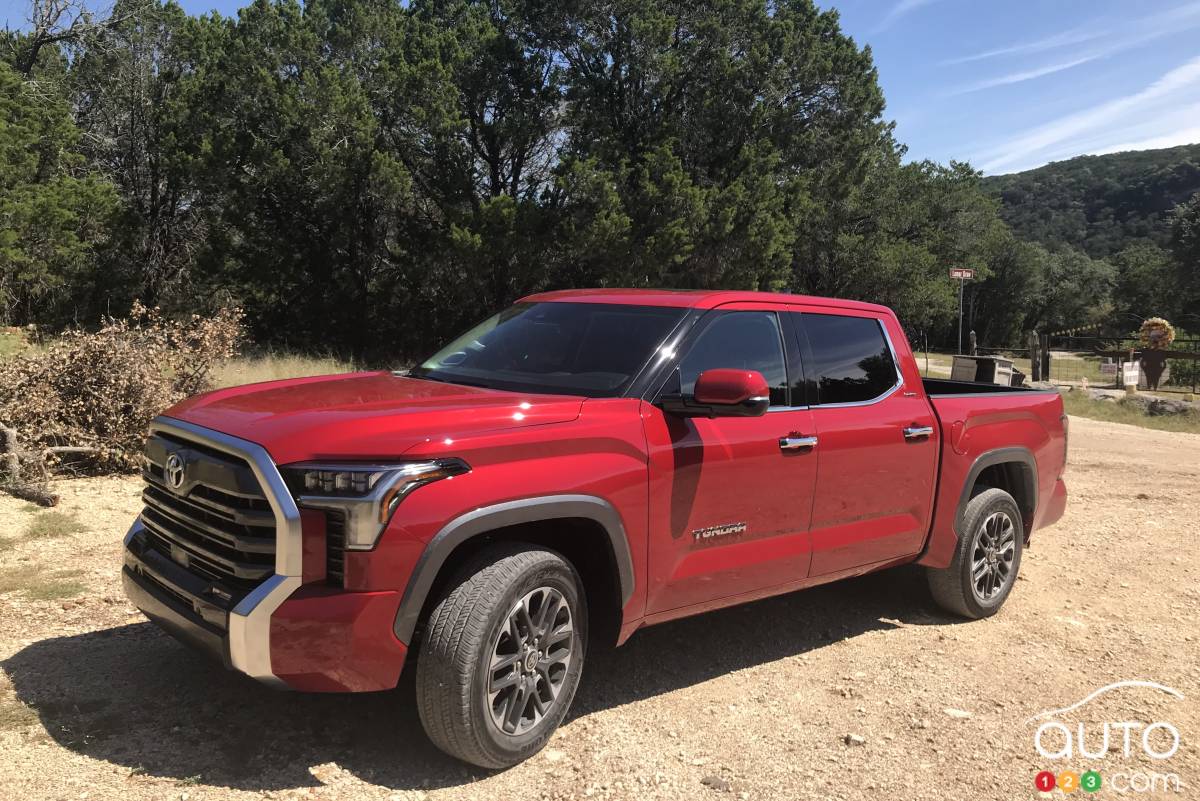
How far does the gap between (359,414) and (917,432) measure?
2998 millimetres

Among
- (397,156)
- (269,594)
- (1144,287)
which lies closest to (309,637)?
(269,594)

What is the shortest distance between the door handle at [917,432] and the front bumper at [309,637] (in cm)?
290

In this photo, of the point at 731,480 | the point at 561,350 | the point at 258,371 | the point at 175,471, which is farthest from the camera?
the point at 258,371

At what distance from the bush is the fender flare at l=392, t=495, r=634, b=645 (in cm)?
530

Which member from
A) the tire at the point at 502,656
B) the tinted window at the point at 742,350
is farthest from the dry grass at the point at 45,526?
the tinted window at the point at 742,350

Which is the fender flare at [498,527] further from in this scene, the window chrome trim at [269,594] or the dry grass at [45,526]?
the dry grass at [45,526]

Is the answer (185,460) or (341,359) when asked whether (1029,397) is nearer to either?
(185,460)

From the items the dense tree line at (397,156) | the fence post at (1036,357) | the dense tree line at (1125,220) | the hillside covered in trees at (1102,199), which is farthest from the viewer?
the hillside covered in trees at (1102,199)

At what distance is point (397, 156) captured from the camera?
926 inches

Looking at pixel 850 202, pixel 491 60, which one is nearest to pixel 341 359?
pixel 491 60

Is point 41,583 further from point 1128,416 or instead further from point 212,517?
point 1128,416

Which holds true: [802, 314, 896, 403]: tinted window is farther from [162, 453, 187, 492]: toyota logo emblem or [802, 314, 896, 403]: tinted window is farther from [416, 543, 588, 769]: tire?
[162, 453, 187, 492]: toyota logo emblem

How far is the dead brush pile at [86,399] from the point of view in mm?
6840

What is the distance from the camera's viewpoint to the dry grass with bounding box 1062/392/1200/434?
58.7 ft
